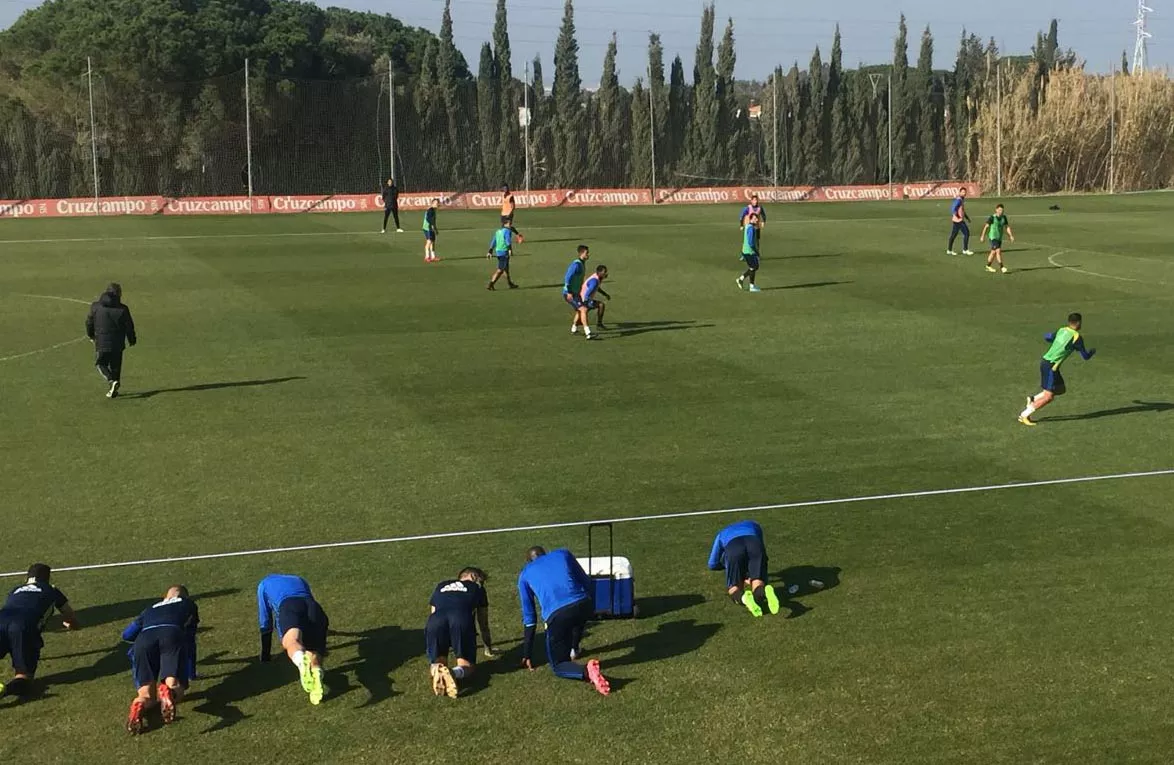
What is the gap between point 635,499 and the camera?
1639cm

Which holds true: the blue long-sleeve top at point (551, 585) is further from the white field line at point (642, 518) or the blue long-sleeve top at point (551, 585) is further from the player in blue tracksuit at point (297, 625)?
the white field line at point (642, 518)

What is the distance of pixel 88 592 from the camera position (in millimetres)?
13328

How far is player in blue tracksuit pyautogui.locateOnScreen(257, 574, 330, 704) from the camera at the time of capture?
420 inches

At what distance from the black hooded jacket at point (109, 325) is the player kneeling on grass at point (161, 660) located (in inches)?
466

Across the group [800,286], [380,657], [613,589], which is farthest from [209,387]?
[800,286]

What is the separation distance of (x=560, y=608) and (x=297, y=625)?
2.21 meters

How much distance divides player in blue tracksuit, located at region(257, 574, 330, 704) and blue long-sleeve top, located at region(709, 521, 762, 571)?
12.6 ft

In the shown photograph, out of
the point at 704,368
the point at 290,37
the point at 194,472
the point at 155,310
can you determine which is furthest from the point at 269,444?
the point at 290,37

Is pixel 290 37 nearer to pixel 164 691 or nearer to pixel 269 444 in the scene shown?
pixel 269 444

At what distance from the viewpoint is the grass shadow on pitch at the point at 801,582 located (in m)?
12.7

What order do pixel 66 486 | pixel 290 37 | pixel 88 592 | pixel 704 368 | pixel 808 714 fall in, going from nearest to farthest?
pixel 808 714
pixel 88 592
pixel 66 486
pixel 704 368
pixel 290 37

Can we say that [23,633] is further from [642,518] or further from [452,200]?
[452,200]

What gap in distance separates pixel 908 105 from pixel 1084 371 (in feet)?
191

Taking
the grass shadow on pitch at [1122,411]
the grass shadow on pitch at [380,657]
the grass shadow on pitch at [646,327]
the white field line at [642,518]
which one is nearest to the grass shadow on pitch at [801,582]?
the white field line at [642,518]
